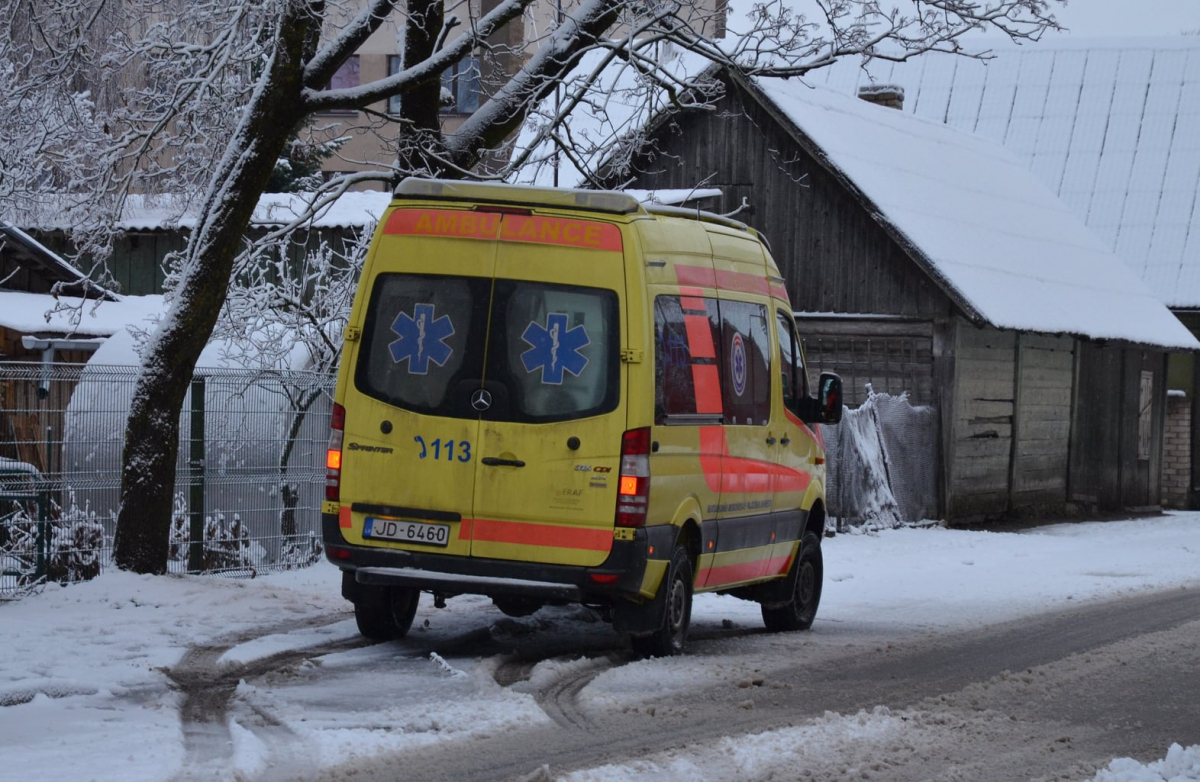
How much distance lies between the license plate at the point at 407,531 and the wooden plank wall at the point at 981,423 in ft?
49.5

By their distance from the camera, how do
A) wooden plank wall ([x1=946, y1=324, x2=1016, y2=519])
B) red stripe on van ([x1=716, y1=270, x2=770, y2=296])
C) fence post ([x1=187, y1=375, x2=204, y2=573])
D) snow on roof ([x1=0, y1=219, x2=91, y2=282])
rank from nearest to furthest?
red stripe on van ([x1=716, y1=270, x2=770, y2=296]), fence post ([x1=187, y1=375, x2=204, y2=573]), snow on roof ([x1=0, y1=219, x2=91, y2=282]), wooden plank wall ([x1=946, y1=324, x2=1016, y2=519])

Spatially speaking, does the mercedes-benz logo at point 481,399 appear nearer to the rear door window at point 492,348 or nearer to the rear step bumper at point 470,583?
the rear door window at point 492,348

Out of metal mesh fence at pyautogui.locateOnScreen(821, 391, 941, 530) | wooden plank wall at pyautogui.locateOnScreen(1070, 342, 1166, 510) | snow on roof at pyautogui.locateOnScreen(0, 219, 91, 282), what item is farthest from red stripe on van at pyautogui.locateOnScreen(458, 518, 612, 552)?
wooden plank wall at pyautogui.locateOnScreen(1070, 342, 1166, 510)

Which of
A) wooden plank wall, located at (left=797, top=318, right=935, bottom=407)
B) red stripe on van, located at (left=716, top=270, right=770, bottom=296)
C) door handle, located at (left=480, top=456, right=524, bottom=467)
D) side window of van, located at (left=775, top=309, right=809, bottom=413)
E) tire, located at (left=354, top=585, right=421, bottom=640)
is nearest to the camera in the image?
door handle, located at (left=480, top=456, right=524, bottom=467)

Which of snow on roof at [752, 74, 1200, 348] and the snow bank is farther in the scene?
snow on roof at [752, 74, 1200, 348]

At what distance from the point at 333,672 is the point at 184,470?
4950 mm

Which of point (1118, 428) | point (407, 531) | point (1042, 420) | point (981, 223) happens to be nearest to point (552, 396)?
point (407, 531)

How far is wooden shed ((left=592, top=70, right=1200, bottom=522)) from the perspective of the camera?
2405 centimetres

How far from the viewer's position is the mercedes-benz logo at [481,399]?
966 centimetres

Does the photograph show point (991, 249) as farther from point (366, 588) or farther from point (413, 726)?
point (413, 726)

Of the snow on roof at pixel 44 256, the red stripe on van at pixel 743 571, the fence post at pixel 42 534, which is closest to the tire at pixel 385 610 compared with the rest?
the red stripe on van at pixel 743 571

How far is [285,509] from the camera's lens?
14.9m

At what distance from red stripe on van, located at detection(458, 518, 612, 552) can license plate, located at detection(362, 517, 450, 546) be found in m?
0.12

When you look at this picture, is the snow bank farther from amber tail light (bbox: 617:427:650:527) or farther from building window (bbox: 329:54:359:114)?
building window (bbox: 329:54:359:114)
